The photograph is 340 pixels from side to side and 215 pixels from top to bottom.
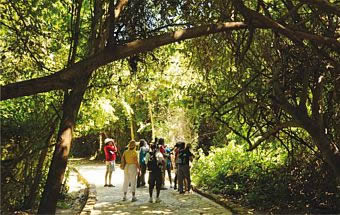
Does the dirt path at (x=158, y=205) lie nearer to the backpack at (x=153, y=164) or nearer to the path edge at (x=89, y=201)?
the path edge at (x=89, y=201)

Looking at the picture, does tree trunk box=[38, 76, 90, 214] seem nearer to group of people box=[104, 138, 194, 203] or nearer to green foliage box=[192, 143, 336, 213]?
green foliage box=[192, 143, 336, 213]

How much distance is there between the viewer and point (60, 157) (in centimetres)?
580

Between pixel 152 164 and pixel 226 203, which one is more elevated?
pixel 152 164

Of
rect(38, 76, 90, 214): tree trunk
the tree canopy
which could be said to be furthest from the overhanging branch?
rect(38, 76, 90, 214): tree trunk

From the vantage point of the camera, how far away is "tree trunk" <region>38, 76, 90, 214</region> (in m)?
5.59

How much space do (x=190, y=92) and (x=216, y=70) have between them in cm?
129

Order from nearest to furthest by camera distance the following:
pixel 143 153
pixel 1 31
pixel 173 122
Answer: pixel 1 31 < pixel 143 153 < pixel 173 122

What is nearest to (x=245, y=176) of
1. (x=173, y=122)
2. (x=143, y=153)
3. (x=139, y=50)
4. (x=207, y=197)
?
(x=207, y=197)

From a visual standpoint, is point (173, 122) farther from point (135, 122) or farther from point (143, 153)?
point (143, 153)

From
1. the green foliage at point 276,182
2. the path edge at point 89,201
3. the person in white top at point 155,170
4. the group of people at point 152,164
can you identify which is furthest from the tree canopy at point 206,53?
the path edge at point 89,201

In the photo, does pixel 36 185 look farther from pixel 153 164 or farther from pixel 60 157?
pixel 60 157

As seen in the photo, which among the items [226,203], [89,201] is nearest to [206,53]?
[226,203]

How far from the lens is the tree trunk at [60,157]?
5.59 meters

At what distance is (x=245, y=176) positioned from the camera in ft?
45.6
